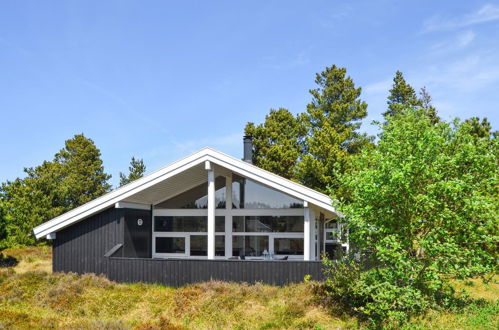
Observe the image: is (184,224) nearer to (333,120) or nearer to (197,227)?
(197,227)

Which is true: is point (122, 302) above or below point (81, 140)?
below

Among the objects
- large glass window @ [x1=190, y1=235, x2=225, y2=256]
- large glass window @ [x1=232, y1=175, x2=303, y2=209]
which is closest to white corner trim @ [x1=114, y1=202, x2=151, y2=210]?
large glass window @ [x1=190, y1=235, x2=225, y2=256]

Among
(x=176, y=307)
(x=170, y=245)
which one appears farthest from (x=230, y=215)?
(x=176, y=307)

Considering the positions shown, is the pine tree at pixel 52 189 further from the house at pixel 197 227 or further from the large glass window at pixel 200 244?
the large glass window at pixel 200 244

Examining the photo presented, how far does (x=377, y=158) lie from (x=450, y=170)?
1989 millimetres

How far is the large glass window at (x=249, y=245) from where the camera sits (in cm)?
2059

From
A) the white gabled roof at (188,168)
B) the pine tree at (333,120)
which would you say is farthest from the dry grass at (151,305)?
the pine tree at (333,120)

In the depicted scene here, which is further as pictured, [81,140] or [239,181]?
[81,140]

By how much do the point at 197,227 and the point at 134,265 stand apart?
434 cm

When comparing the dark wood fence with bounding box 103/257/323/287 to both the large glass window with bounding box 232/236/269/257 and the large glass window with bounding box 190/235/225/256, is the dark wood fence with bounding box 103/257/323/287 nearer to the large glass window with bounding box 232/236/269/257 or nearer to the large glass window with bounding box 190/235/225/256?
the large glass window with bounding box 232/236/269/257

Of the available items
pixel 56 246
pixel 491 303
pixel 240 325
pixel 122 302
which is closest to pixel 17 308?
pixel 122 302

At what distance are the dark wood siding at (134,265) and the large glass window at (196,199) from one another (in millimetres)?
2968

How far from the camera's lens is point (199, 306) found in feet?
45.9

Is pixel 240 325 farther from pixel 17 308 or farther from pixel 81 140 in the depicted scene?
pixel 81 140
